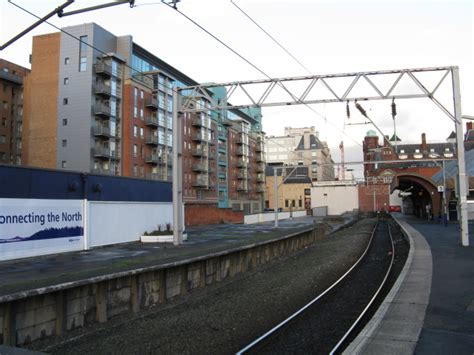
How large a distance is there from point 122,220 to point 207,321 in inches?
691

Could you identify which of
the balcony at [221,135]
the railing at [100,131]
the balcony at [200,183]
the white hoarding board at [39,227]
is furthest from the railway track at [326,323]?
the balcony at [221,135]

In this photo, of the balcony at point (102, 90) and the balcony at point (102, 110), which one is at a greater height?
the balcony at point (102, 90)

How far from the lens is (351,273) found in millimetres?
17609

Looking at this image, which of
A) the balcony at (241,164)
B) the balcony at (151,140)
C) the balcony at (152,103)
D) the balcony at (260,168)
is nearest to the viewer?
the balcony at (151,140)

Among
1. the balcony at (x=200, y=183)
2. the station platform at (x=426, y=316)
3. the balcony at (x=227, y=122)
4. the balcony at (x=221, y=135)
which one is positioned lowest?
the station platform at (x=426, y=316)

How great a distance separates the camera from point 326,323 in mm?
9766

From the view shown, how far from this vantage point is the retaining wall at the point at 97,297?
28.3ft

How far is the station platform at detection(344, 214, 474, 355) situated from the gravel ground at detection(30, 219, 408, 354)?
2346 mm

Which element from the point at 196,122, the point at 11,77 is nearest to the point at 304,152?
the point at 196,122

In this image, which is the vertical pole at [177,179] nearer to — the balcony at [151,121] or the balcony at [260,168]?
the balcony at [151,121]

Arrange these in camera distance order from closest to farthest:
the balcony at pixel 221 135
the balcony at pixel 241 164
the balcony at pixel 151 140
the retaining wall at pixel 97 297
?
the retaining wall at pixel 97 297 < the balcony at pixel 151 140 < the balcony at pixel 221 135 < the balcony at pixel 241 164

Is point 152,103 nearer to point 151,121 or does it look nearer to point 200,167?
point 151,121

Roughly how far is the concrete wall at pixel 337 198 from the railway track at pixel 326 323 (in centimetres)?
9296

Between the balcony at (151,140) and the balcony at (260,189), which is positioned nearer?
the balcony at (151,140)
